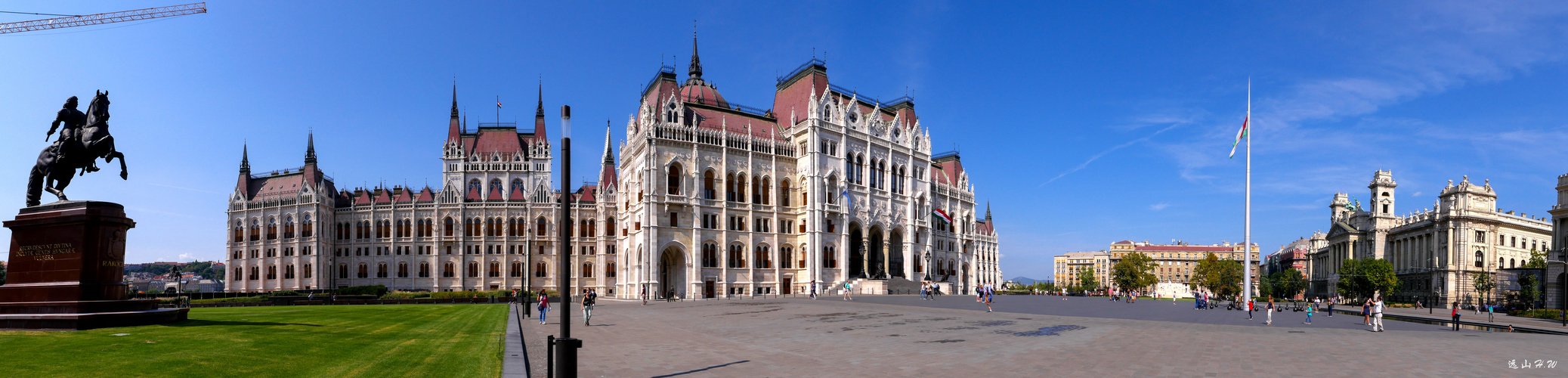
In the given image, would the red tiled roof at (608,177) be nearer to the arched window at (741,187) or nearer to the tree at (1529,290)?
the arched window at (741,187)

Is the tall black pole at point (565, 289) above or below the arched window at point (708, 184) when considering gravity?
below

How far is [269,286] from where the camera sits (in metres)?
101

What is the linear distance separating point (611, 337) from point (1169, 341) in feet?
52.7

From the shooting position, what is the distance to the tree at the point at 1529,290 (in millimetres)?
64925

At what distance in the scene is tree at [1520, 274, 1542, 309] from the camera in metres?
64.9

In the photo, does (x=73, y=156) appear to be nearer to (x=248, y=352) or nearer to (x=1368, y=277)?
(x=248, y=352)

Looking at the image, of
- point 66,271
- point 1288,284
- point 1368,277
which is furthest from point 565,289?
point 1288,284

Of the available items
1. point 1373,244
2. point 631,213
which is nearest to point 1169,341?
point 631,213

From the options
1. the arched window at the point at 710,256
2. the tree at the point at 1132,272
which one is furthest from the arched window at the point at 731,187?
the tree at the point at 1132,272

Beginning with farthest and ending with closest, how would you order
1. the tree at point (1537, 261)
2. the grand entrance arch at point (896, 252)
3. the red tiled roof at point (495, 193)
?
1. the red tiled roof at point (495, 193)
2. the grand entrance arch at point (896, 252)
3. the tree at point (1537, 261)

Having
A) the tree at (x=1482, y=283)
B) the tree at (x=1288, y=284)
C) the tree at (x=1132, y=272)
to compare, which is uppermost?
the tree at (x=1482, y=283)

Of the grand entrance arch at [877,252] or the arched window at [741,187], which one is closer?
the arched window at [741,187]

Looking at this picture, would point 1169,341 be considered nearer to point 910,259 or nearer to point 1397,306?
point 910,259

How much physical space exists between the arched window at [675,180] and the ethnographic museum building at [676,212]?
0.15 meters
